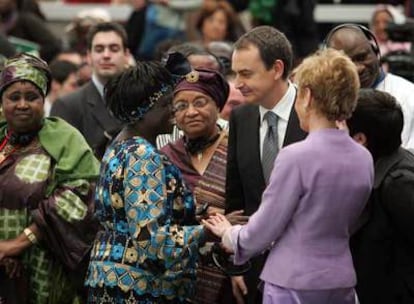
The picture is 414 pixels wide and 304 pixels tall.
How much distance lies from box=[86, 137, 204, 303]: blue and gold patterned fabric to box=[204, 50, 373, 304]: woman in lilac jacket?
49 centimetres

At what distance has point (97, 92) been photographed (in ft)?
29.0

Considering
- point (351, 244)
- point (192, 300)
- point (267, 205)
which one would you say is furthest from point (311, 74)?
point (192, 300)

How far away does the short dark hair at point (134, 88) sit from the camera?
598 cm

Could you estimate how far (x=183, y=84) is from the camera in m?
6.88

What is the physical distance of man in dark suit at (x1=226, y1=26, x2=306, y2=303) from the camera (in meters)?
6.25

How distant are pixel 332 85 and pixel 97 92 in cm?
374

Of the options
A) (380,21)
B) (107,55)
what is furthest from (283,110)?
(380,21)

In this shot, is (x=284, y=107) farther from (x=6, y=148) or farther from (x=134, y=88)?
(x=6, y=148)

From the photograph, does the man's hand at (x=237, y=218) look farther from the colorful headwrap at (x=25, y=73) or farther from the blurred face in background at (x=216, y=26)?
the blurred face in background at (x=216, y=26)

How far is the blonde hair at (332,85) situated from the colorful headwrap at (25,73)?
202 cm

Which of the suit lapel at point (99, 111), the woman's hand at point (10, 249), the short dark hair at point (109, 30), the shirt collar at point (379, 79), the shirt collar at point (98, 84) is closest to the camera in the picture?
the woman's hand at point (10, 249)

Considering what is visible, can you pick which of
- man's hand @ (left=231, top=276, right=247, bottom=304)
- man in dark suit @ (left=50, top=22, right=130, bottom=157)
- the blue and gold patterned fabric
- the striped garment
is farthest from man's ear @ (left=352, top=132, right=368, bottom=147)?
man in dark suit @ (left=50, top=22, right=130, bottom=157)

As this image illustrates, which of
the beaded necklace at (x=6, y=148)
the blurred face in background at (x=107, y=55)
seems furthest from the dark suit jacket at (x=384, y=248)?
the blurred face in background at (x=107, y=55)

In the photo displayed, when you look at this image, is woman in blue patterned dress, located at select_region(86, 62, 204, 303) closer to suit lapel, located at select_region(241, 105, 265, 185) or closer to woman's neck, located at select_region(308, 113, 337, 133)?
suit lapel, located at select_region(241, 105, 265, 185)
